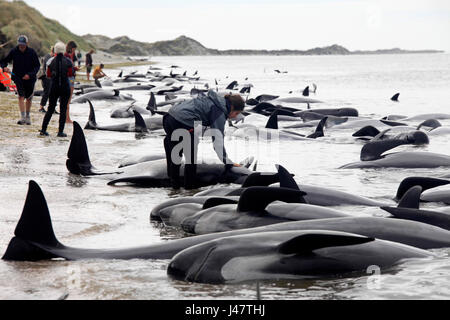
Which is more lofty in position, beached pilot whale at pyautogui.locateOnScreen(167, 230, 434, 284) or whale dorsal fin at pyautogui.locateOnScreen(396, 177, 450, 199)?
whale dorsal fin at pyautogui.locateOnScreen(396, 177, 450, 199)

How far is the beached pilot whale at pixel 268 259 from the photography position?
498 centimetres

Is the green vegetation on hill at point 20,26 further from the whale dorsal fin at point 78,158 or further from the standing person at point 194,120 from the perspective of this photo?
the standing person at point 194,120

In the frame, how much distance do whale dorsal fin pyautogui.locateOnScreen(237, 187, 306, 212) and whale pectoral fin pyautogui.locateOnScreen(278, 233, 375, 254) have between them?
1.04 metres

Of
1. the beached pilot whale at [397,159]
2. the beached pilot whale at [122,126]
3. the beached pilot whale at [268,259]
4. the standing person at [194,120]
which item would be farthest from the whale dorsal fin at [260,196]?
the beached pilot whale at [122,126]

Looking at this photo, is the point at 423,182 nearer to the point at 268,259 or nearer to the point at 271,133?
the point at 268,259

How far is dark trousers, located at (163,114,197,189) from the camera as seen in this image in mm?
9625

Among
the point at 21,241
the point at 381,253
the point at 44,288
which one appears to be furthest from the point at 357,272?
the point at 21,241

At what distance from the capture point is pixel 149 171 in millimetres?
10086

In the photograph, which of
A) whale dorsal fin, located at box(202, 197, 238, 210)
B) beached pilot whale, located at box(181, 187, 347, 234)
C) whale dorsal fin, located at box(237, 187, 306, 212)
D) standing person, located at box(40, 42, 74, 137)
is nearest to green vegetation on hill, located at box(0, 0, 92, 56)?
standing person, located at box(40, 42, 74, 137)

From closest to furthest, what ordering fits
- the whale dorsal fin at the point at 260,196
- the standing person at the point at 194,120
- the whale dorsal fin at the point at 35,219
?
the whale dorsal fin at the point at 35,219 → the whale dorsal fin at the point at 260,196 → the standing person at the point at 194,120

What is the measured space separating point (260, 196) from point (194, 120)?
11.8 ft

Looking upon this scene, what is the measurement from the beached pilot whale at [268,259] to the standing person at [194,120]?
410 cm

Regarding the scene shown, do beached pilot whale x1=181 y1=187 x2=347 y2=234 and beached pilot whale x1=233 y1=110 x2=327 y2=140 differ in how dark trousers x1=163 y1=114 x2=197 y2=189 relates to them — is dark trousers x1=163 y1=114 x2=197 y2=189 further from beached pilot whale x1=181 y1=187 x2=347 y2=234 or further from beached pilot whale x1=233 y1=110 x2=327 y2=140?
beached pilot whale x1=233 y1=110 x2=327 y2=140

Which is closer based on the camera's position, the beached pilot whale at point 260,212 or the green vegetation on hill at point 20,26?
the beached pilot whale at point 260,212
